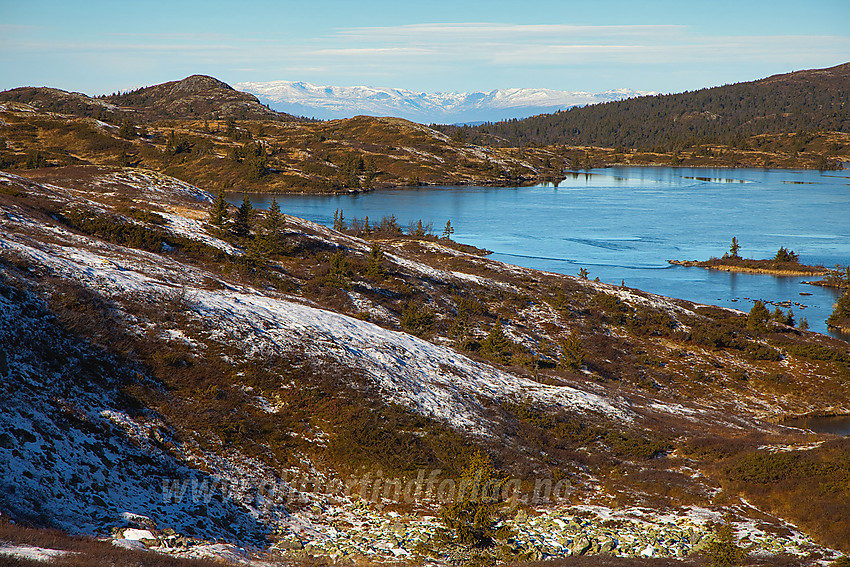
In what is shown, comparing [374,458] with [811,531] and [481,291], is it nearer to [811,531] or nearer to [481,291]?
[811,531]

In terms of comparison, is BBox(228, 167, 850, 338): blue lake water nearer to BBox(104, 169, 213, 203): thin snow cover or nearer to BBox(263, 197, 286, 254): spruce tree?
BBox(263, 197, 286, 254): spruce tree

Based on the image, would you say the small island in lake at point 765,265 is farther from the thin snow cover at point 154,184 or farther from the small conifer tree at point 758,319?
the thin snow cover at point 154,184

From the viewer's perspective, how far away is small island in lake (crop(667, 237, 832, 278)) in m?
95.6

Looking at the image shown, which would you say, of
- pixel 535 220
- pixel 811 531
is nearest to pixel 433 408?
pixel 811 531

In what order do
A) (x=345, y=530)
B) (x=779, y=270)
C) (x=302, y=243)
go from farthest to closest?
(x=779, y=270) < (x=302, y=243) < (x=345, y=530)

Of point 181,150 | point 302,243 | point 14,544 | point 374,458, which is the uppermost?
point 181,150

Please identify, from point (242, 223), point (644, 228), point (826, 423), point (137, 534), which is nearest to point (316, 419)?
point (137, 534)

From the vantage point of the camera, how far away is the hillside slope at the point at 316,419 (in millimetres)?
19625

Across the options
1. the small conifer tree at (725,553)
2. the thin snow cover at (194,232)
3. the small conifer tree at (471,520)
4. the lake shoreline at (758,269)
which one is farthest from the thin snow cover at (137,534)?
the lake shoreline at (758,269)

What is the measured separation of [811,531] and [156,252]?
42.1 meters

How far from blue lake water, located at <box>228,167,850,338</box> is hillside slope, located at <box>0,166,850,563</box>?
43.3 metres

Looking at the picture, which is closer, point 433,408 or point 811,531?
point 811,531

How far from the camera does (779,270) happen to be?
96.9 m

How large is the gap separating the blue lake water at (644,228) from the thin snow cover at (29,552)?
3067 inches
